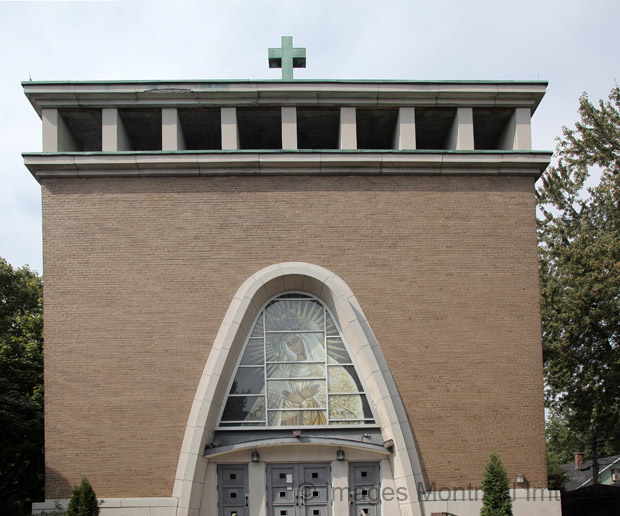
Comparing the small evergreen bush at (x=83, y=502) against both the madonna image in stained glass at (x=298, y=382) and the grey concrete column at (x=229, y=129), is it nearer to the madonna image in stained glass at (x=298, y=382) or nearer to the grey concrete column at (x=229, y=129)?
the madonna image in stained glass at (x=298, y=382)

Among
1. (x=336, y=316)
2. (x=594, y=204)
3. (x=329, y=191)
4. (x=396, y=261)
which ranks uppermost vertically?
(x=594, y=204)

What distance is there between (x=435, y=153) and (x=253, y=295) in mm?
5870

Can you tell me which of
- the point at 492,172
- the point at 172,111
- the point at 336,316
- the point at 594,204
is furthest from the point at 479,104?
the point at 594,204

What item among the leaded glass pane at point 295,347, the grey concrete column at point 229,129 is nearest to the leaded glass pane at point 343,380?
the leaded glass pane at point 295,347

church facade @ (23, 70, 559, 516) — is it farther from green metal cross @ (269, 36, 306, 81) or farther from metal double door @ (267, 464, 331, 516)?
green metal cross @ (269, 36, 306, 81)

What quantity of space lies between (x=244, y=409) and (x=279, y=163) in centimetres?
628

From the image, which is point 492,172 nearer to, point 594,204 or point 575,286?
point 575,286

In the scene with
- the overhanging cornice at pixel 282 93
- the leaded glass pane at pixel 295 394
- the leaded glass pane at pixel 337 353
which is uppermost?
the overhanging cornice at pixel 282 93

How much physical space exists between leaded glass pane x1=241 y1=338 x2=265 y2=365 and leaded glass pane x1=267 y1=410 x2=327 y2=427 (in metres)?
1.31

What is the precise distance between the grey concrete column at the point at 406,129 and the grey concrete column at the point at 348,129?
1191 millimetres

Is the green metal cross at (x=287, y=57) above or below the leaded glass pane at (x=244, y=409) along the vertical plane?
above

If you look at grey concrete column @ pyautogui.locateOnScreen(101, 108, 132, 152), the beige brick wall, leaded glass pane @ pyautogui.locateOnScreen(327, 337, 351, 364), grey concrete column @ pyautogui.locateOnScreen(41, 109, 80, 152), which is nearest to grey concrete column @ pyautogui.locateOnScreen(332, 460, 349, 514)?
the beige brick wall

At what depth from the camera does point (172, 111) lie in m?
17.9

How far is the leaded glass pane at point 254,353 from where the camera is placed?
683 inches
